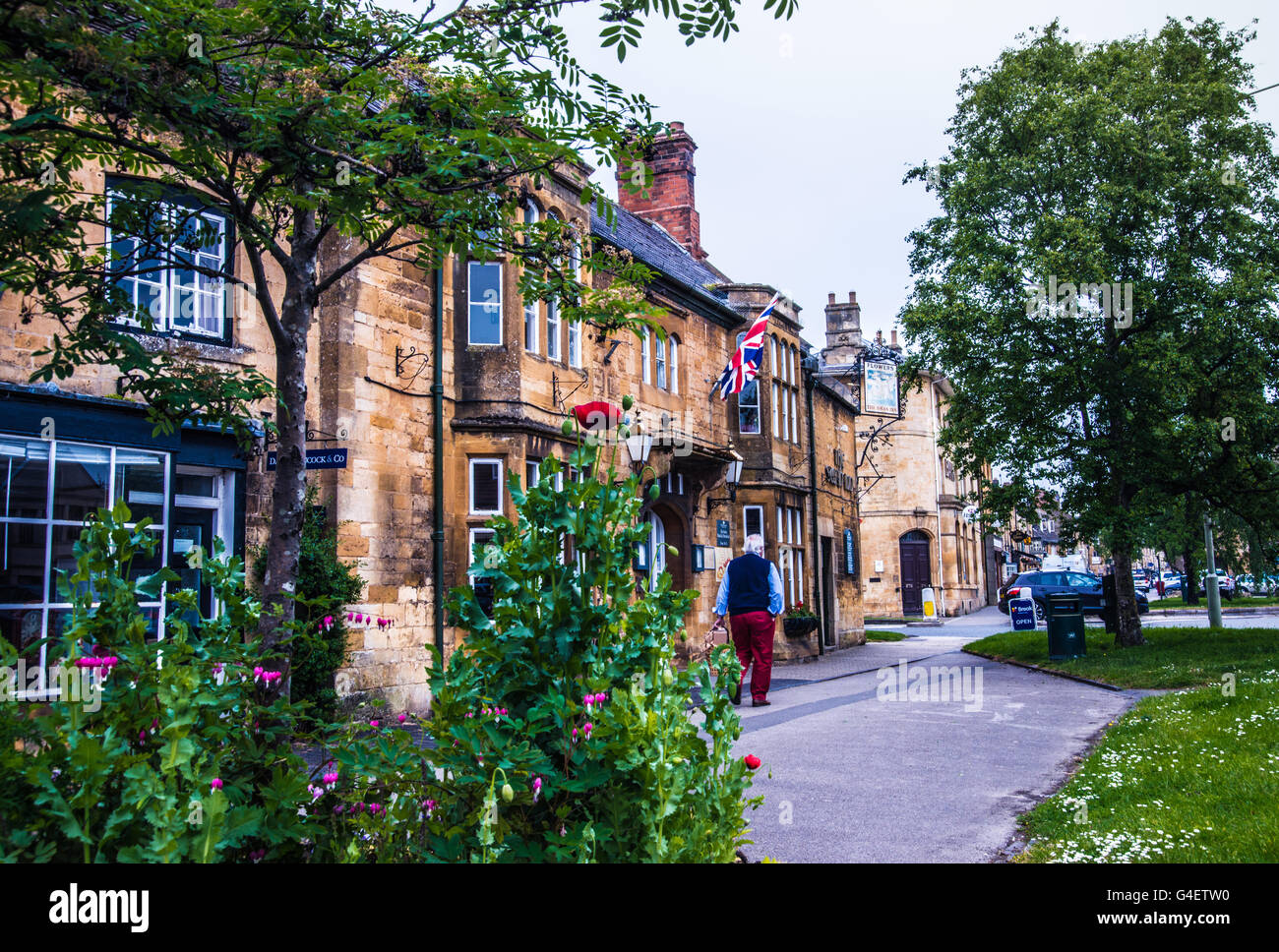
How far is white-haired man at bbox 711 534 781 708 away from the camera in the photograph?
11820 mm

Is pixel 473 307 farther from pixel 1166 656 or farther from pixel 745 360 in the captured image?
pixel 1166 656

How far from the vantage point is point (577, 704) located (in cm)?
294

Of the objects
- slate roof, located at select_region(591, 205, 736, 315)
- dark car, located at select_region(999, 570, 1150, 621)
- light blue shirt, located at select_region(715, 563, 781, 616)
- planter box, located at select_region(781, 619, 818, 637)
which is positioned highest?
slate roof, located at select_region(591, 205, 736, 315)

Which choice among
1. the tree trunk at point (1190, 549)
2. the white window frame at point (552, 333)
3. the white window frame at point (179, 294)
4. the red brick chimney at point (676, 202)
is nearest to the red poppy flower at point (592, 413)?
the white window frame at point (552, 333)

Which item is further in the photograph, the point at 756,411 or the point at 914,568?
the point at 914,568

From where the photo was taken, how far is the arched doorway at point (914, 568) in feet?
156

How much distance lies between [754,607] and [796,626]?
389 inches

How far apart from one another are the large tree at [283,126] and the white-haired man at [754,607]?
730 centimetres

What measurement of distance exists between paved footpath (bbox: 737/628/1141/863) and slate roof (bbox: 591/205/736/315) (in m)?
8.69

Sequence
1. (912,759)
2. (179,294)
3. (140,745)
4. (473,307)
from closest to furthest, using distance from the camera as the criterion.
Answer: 1. (140,745)
2. (912,759)
3. (179,294)
4. (473,307)

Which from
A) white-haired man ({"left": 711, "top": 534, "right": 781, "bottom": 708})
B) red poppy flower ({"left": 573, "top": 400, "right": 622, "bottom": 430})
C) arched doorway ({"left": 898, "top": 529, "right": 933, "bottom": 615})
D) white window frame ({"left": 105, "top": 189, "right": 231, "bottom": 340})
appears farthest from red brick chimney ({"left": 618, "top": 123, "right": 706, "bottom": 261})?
arched doorway ({"left": 898, "top": 529, "right": 933, "bottom": 615})

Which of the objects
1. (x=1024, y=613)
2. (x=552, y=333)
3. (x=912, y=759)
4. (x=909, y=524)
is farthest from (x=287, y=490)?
(x=909, y=524)

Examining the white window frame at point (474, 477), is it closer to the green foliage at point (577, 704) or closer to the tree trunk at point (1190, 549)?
the green foliage at point (577, 704)

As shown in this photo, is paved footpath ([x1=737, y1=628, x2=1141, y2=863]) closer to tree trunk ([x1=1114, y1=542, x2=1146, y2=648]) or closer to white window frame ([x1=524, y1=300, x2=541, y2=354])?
tree trunk ([x1=1114, y1=542, x2=1146, y2=648])
